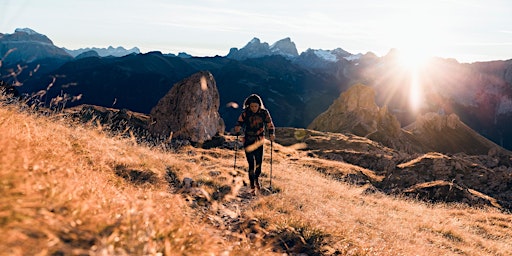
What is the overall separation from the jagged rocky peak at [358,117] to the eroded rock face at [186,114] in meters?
78.2

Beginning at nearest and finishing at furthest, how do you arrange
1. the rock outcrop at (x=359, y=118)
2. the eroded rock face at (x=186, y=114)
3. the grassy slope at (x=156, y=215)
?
1. the grassy slope at (x=156, y=215)
2. the eroded rock face at (x=186, y=114)
3. the rock outcrop at (x=359, y=118)

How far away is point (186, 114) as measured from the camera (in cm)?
3259

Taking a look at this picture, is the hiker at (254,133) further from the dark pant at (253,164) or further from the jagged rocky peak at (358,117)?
the jagged rocky peak at (358,117)

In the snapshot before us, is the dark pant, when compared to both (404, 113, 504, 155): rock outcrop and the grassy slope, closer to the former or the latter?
the grassy slope

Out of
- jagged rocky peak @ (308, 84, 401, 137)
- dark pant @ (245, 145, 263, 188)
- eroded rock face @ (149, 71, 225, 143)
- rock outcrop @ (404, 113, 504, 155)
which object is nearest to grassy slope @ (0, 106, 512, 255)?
dark pant @ (245, 145, 263, 188)

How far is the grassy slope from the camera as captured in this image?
2918 millimetres

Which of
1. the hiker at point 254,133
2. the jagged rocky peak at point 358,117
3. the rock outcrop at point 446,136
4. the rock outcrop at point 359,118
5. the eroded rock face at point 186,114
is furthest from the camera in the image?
the rock outcrop at point 446,136

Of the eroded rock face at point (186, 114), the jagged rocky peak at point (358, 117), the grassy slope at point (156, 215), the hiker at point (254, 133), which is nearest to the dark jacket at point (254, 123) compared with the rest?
the hiker at point (254, 133)

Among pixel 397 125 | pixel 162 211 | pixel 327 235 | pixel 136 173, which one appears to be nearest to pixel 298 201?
pixel 327 235

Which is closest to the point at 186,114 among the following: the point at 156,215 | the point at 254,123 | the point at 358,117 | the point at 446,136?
the point at 254,123

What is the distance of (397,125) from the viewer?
399ft

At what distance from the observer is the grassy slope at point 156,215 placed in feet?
9.57

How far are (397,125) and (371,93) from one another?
691 inches

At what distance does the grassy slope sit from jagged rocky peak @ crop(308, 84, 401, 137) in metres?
96.2
